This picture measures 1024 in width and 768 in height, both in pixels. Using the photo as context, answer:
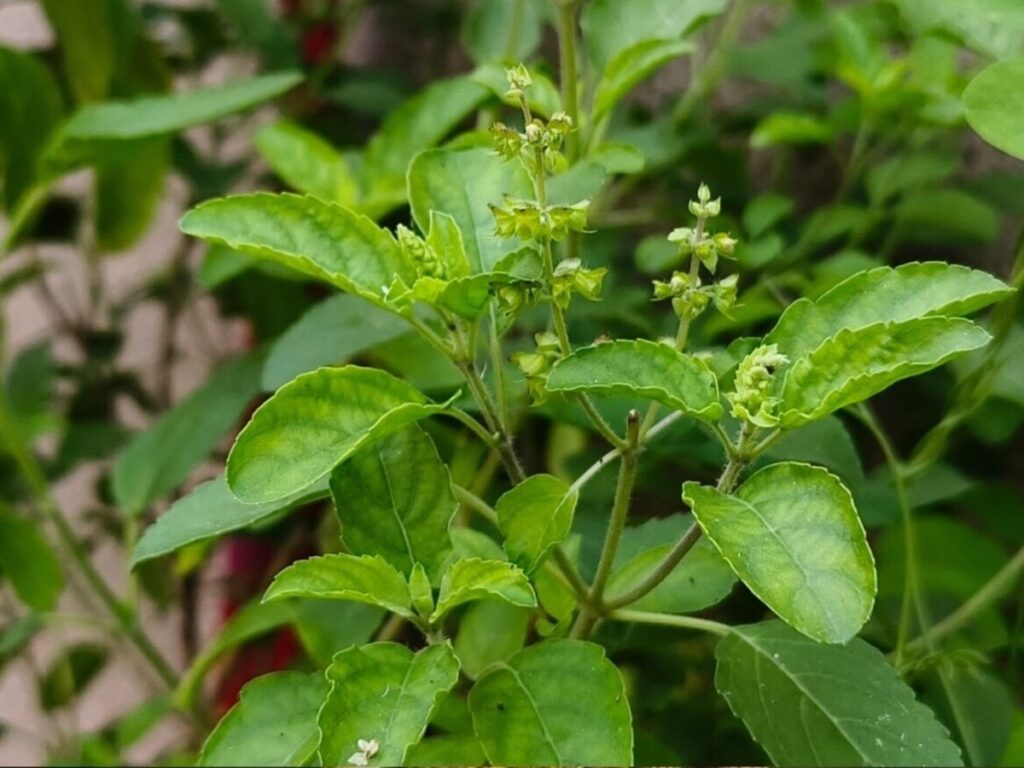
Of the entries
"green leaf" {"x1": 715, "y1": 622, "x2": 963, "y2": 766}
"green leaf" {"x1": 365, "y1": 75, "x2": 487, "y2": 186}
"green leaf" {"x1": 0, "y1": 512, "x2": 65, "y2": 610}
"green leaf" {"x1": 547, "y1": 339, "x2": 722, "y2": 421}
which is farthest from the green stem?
"green leaf" {"x1": 0, "y1": 512, "x2": 65, "y2": 610}

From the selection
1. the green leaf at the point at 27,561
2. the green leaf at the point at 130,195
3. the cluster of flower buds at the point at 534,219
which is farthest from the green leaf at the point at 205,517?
the green leaf at the point at 130,195

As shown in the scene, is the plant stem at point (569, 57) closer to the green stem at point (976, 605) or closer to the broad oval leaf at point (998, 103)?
the broad oval leaf at point (998, 103)

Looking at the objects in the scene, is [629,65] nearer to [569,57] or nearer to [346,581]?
[569,57]

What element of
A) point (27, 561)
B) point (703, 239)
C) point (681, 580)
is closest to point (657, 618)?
point (681, 580)

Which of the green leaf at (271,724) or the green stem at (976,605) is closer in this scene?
the green leaf at (271,724)

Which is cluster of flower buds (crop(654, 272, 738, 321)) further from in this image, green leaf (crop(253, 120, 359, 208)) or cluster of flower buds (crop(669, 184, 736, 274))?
green leaf (crop(253, 120, 359, 208))

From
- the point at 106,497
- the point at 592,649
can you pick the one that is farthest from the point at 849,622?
the point at 106,497
